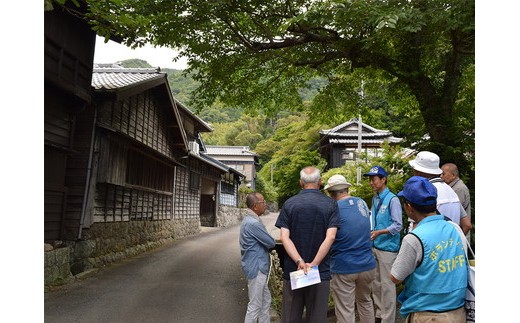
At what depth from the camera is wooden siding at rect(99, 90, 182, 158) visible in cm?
1370

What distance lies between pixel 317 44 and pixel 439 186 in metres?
7.98

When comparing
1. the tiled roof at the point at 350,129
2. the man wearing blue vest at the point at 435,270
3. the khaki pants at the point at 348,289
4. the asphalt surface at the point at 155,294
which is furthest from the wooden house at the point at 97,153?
the tiled roof at the point at 350,129

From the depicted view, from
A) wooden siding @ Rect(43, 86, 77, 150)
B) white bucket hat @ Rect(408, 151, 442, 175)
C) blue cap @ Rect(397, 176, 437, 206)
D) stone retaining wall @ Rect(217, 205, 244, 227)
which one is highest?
wooden siding @ Rect(43, 86, 77, 150)

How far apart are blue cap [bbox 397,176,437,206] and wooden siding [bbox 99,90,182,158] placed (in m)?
10.9

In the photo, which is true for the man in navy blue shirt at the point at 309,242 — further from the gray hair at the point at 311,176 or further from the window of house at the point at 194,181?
the window of house at the point at 194,181

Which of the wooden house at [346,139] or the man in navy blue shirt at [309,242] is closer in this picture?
the man in navy blue shirt at [309,242]

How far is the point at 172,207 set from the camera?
22375mm

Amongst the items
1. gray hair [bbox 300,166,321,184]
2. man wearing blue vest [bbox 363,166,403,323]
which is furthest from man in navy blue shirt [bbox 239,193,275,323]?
man wearing blue vest [bbox 363,166,403,323]

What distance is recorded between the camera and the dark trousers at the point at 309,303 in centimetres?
450

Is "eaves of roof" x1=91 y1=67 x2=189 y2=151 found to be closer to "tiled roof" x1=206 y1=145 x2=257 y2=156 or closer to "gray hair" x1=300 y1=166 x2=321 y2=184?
"gray hair" x1=300 y1=166 x2=321 y2=184

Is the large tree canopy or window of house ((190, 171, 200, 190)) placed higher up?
the large tree canopy

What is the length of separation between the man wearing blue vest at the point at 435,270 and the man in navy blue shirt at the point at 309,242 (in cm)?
153

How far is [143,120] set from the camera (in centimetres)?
1684

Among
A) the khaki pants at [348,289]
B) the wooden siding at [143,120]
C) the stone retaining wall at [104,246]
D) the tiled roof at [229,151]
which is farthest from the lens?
the tiled roof at [229,151]
